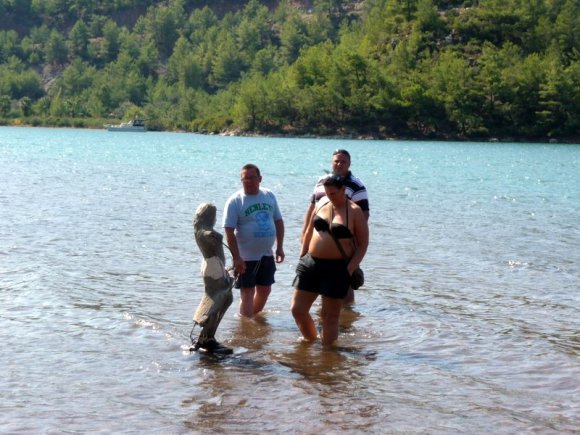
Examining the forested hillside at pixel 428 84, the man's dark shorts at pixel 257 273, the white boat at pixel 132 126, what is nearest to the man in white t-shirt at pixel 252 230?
the man's dark shorts at pixel 257 273

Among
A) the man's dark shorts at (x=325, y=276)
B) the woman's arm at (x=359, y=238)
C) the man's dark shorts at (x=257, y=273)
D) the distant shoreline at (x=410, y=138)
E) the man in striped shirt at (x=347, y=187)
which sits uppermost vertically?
the man in striped shirt at (x=347, y=187)

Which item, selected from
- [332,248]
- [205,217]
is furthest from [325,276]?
[205,217]

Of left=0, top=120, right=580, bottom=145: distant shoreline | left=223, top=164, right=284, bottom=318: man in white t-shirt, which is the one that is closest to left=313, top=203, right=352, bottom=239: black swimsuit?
left=223, top=164, right=284, bottom=318: man in white t-shirt

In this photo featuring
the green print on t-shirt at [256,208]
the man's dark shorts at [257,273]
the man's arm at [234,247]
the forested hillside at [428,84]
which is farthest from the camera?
the forested hillside at [428,84]

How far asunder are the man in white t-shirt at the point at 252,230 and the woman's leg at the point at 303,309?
95cm

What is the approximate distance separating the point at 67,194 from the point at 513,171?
29.4 metres

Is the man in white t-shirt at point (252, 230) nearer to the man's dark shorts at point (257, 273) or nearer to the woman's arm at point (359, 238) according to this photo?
the man's dark shorts at point (257, 273)

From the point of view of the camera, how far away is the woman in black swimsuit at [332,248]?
30.8ft

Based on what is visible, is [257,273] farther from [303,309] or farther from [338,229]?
[338,229]

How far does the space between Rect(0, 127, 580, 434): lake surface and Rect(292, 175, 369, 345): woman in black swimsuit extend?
731 mm

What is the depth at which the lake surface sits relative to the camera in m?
8.02

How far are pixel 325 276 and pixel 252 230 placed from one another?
144 centimetres

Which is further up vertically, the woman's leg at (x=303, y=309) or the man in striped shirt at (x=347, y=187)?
the man in striped shirt at (x=347, y=187)

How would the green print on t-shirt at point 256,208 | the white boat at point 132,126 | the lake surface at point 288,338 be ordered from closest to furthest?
the lake surface at point 288,338
the green print on t-shirt at point 256,208
the white boat at point 132,126
